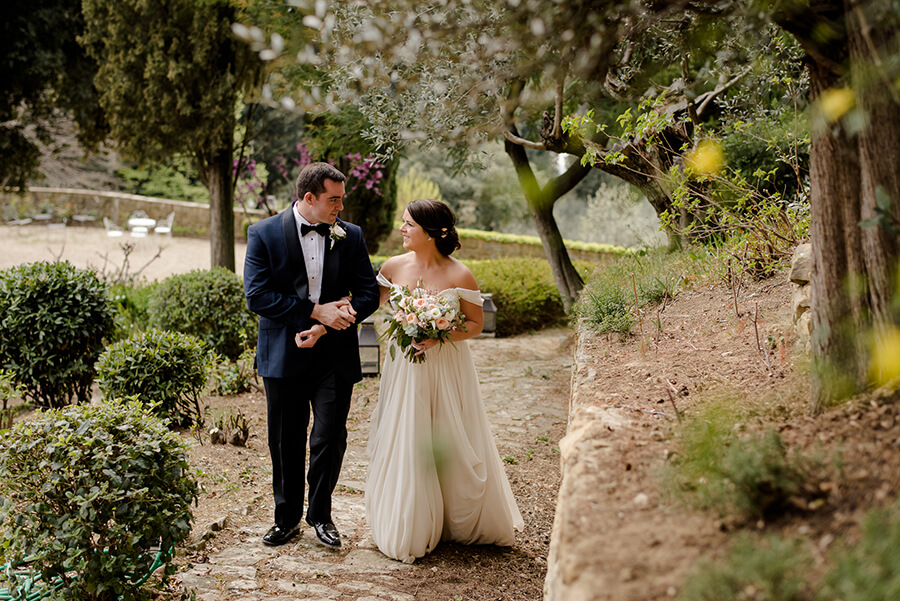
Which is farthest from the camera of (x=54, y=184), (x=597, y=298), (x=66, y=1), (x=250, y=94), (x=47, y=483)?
(x=54, y=184)

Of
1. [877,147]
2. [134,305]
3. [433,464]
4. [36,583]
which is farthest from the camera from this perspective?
[134,305]

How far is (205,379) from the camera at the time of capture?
5.89 meters

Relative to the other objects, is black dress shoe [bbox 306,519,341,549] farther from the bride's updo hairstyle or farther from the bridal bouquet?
the bride's updo hairstyle

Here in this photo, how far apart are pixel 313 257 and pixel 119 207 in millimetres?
22081

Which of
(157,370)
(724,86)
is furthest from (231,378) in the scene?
(724,86)

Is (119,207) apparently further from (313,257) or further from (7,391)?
(313,257)

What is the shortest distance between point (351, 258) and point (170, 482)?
60.5 inches

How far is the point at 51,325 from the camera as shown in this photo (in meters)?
6.06

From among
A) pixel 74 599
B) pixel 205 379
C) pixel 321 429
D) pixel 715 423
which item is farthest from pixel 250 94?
pixel 715 423

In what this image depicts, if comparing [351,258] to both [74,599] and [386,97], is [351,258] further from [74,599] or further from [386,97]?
[386,97]

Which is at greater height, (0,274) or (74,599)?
(0,274)

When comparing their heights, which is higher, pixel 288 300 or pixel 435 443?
pixel 288 300

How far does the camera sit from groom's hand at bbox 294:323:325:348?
3662 millimetres

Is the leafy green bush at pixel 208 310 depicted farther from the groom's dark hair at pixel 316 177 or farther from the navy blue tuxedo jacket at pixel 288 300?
the groom's dark hair at pixel 316 177
